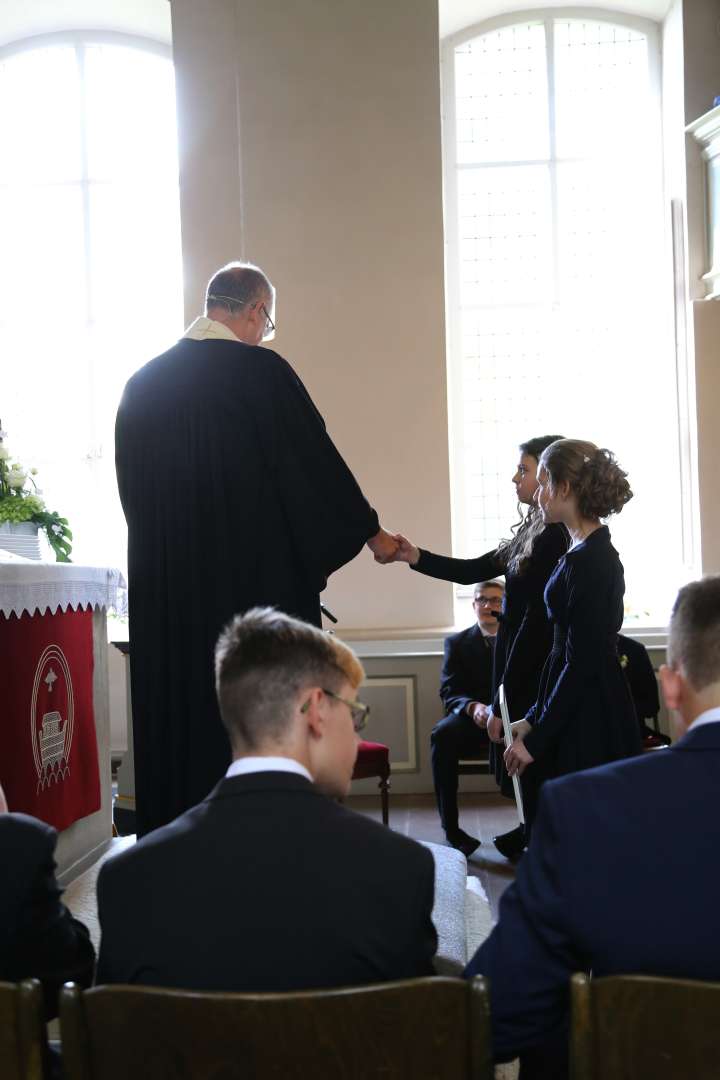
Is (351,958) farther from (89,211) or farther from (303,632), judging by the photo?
(89,211)

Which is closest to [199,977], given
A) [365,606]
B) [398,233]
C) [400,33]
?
[365,606]

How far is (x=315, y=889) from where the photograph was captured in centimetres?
153

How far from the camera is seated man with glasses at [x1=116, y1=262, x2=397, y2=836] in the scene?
10.9 feet

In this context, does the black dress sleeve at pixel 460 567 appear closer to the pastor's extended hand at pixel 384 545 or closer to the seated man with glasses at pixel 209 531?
the pastor's extended hand at pixel 384 545

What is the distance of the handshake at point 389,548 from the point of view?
371 cm

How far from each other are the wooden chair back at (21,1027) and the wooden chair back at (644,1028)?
0.64m

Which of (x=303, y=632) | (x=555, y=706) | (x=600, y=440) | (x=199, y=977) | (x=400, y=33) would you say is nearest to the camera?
(x=199, y=977)

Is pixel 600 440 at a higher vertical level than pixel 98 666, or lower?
higher

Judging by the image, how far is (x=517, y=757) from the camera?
3605 millimetres

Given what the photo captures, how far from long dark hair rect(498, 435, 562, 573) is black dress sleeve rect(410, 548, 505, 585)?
71 millimetres

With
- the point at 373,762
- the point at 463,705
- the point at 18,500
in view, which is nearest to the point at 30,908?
the point at 18,500

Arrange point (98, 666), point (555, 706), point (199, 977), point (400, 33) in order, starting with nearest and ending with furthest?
point (199, 977) < point (555, 706) < point (98, 666) < point (400, 33)

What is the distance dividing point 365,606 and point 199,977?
20.9ft

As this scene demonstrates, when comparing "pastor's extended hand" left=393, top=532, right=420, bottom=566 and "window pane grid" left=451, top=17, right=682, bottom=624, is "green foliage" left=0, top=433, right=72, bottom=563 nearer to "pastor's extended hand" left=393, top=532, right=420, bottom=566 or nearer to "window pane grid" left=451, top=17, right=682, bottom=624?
"pastor's extended hand" left=393, top=532, right=420, bottom=566
